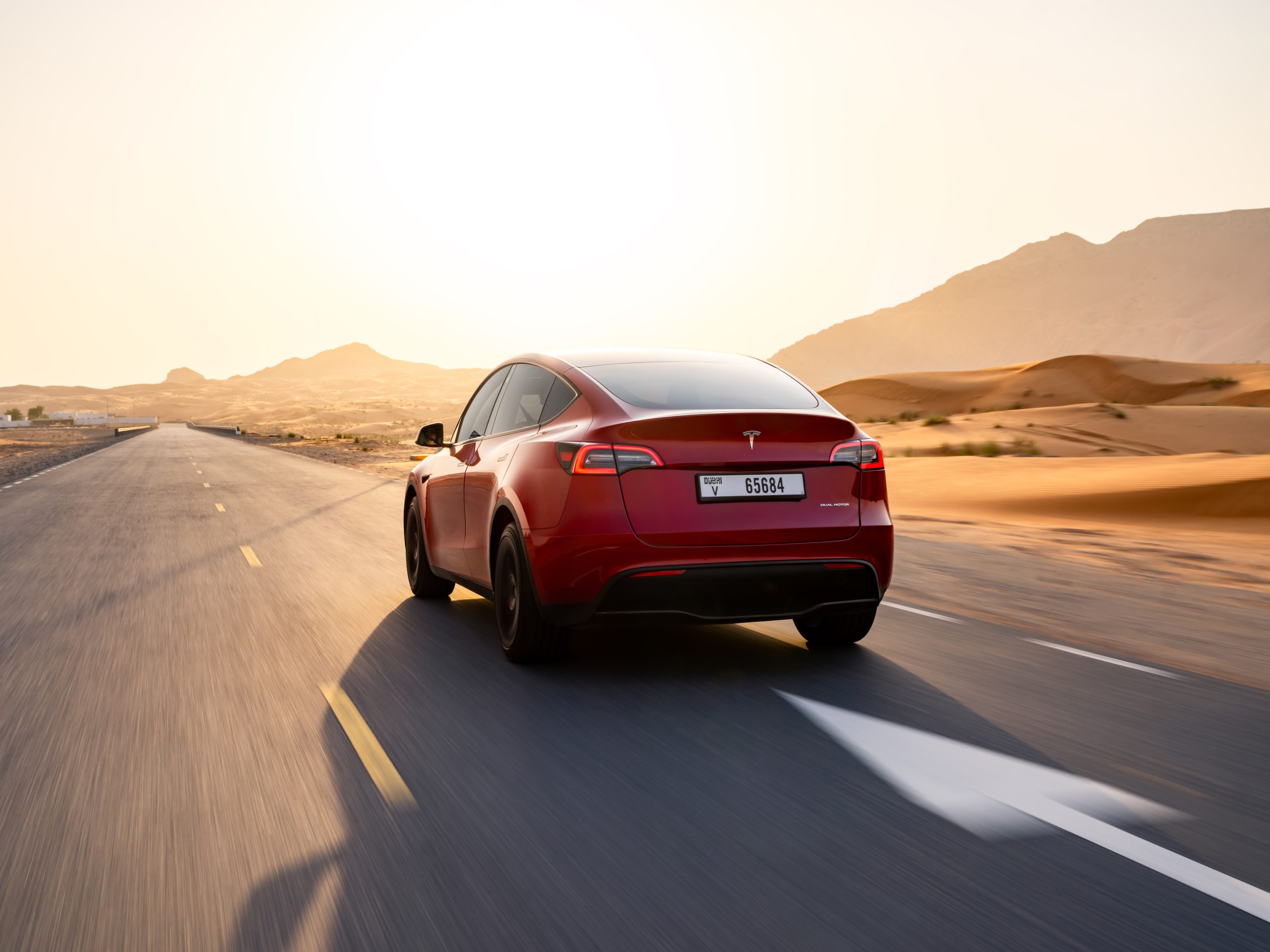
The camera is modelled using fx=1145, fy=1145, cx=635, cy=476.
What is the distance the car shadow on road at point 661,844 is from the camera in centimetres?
313

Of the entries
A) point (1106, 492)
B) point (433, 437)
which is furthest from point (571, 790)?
point (1106, 492)

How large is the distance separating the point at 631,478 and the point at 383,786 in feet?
6.66

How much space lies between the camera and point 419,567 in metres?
8.98

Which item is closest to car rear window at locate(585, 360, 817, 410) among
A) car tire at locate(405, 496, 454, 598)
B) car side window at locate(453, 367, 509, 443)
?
car side window at locate(453, 367, 509, 443)

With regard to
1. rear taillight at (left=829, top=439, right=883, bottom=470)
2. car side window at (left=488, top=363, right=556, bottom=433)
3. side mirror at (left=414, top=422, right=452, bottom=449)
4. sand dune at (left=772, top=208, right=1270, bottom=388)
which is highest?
car side window at (left=488, top=363, right=556, bottom=433)

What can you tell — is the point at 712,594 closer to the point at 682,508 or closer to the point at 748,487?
the point at 682,508

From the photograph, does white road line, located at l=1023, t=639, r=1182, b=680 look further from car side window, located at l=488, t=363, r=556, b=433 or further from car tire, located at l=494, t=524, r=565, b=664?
car side window, located at l=488, t=363, r=556, b=433

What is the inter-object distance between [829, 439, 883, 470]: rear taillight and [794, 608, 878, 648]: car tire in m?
0.98

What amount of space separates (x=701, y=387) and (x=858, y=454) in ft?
3.20

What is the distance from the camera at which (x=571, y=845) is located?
375 cm

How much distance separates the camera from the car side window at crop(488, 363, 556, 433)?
690 centimetres

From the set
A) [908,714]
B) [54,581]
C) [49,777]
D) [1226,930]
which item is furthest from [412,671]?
[54,581]

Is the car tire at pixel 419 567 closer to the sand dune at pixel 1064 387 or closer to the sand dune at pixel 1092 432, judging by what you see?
the sand dune at pixel 1092 432

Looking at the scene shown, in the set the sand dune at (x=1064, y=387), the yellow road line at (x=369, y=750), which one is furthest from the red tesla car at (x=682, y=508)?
the sand dune at (x=1064, y=387)
